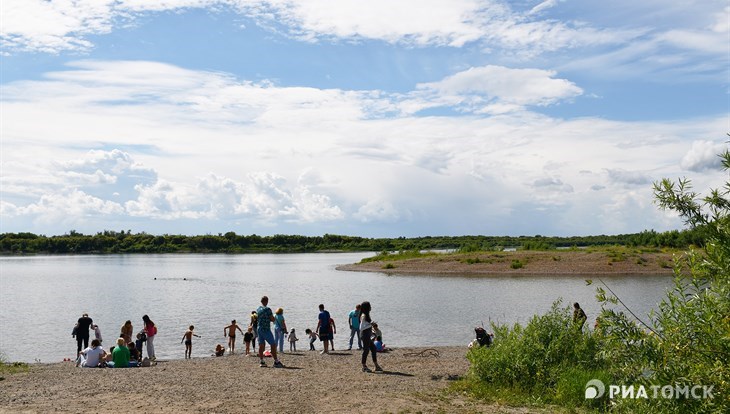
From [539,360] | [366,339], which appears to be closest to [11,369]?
[366,339]

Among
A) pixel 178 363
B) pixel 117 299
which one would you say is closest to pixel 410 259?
pixel 117 299

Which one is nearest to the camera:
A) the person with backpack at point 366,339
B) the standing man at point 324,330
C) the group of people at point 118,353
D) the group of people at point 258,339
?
the person with backpack at point 366,339

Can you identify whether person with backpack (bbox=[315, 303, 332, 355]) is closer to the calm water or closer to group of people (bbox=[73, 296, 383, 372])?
group of people (bbox=[73, 296, 383, 372])

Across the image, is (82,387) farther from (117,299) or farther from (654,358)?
(117,299)

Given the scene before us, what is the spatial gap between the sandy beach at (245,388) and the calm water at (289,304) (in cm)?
839

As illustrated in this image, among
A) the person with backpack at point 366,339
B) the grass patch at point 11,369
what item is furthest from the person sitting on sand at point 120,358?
the person with backpack at point 366,339

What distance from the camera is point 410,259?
97.1 meters

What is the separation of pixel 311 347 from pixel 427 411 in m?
15.2

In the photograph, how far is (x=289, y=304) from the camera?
49938 mm

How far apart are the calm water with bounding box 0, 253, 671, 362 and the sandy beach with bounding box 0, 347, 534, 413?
330 inches

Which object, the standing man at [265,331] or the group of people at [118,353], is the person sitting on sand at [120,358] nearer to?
the group of people at [118,353]

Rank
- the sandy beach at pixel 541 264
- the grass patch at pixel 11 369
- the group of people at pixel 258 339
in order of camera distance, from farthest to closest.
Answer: the sandy beach at pixel 541 264, the grass patch at pixel 11 369, the group of people at pixel 258 339

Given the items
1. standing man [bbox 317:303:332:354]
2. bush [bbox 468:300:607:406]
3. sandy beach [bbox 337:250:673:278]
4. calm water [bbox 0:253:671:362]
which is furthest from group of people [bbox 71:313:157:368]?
sandy beach [bbox 337:250:673:278]

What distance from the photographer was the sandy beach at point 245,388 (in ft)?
47.1
